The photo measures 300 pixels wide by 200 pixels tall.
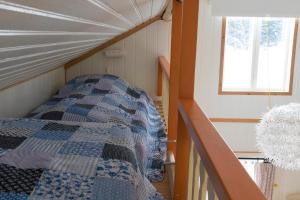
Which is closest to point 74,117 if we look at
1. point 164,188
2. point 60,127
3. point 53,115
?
point 53,115

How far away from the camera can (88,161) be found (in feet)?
4.22

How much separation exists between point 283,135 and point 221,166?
9.57 ft

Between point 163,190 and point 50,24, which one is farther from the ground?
point 50,24

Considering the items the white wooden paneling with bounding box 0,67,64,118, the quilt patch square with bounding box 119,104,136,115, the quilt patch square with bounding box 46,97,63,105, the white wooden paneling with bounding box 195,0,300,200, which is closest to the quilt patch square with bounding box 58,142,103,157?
the white wooden paneling with bounding box 0,67,64,118

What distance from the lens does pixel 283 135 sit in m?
3.46

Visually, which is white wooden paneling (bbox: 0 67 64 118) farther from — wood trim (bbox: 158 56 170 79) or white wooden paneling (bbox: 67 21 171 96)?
wood trim (bbox: 158 56 170 79)

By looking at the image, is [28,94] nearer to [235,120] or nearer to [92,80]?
[92,80]

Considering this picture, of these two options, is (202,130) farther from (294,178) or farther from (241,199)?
(294,178)

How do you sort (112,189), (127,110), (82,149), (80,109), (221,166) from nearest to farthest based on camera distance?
(221,166) < (112,189) < (82,149) < (80,109) < (127,110)

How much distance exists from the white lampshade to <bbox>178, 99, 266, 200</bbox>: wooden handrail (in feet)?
12.6

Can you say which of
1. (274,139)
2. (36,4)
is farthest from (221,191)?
(274,139)

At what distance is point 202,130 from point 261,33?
4.44m

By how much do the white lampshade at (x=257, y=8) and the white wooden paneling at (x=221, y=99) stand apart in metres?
0.15

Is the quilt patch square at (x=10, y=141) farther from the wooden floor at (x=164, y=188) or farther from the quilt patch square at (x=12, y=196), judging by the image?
the wooden floor at (x=164, y=188)
